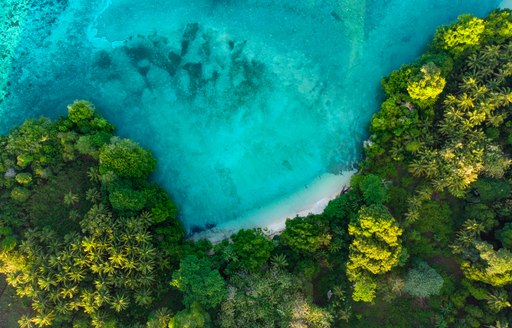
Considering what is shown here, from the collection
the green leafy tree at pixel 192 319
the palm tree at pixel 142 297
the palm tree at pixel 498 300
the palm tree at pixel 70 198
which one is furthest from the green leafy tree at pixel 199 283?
the palm tree at pixel 498 300

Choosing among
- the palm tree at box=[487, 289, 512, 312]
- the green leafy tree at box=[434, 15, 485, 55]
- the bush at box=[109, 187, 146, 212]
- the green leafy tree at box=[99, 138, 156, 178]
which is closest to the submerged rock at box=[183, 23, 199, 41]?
the green leafy tree at box=[99, 138, 156, 178]

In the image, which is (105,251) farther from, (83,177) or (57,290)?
(83,177)

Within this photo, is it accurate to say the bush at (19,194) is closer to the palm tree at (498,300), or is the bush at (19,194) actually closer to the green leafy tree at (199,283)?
the green leafy tree at (199,283)

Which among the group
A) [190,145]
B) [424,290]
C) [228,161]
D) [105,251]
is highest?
[190,145]

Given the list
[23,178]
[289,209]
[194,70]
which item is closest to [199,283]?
[289,209]

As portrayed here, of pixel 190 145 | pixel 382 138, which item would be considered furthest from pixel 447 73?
pixel 190 145

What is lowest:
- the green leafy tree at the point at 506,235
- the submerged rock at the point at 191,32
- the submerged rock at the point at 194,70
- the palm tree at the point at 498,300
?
the palm tree at the point at 498,300
